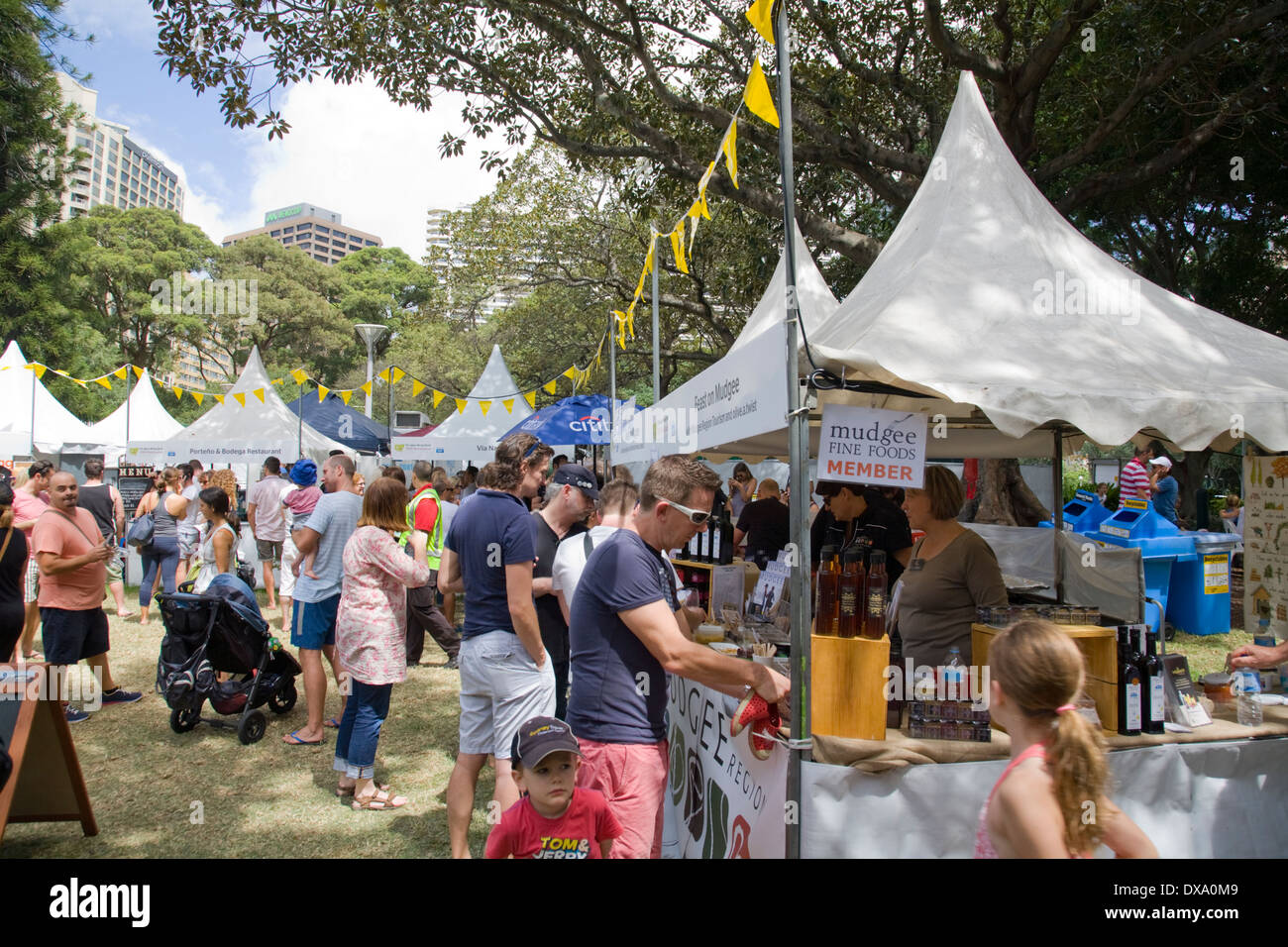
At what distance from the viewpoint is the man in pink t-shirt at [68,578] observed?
5.34 meters

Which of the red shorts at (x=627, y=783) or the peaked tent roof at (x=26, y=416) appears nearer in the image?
the red shorts at (x=627, y=783)

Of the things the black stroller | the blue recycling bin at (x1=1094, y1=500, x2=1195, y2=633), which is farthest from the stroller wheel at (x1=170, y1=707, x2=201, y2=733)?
the blue recycling bin at (x1=1094, y1=500, x2=1195, y2=633)

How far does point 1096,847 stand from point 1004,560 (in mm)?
4757

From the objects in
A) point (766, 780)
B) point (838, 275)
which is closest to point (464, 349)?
point (838, 275)

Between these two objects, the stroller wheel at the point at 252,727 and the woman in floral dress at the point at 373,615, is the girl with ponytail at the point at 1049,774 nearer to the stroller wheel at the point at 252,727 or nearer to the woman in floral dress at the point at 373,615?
the woman in floral dress at the point at 373,615

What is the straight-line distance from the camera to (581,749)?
8.62ft

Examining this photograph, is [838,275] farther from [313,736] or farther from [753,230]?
[313,736]

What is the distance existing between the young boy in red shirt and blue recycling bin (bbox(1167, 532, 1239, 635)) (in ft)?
29.2

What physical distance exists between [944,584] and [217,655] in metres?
5.01

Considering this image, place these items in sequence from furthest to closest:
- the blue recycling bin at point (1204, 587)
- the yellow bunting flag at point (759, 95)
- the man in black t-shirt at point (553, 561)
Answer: the blue recycling bin at point (1204, 587), the man in black t-shirt at point (553, 561), the yellow bunting flag at point (759, 95)

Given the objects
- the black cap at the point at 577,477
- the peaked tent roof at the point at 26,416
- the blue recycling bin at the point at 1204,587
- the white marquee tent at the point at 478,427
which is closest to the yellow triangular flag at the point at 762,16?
the black cap at the point at 577,477

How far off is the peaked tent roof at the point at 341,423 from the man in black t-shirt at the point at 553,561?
1364 cm

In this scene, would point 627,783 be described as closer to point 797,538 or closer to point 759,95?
point 797,538

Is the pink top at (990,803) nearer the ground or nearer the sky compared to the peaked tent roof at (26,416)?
nearer the ground
